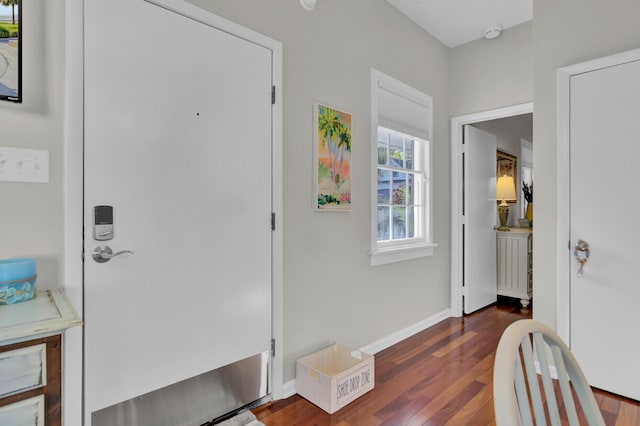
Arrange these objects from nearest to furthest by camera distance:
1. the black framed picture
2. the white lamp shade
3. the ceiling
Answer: the black framed picture → the ceiling → the white lamp shade

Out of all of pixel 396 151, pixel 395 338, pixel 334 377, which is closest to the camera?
pixel 334 377

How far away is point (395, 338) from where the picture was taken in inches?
118

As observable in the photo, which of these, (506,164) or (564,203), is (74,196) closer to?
(564,203)

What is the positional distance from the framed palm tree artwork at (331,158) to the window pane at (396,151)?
68 centimetres

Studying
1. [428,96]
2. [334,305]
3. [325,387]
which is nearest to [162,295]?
[325,387]

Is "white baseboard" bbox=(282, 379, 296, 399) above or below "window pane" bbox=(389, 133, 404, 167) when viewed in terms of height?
below

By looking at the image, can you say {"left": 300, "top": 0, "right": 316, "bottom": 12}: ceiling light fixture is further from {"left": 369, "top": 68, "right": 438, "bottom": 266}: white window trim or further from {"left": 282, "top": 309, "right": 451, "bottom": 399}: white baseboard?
{"left": 282, "top": 309, "right": 451, "bottom": 399}: white baseboard

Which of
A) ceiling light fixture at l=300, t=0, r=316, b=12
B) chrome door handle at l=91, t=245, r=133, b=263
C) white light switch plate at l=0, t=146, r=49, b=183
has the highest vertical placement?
ceiling light fixture at l=300, t=0, r=316, b=12

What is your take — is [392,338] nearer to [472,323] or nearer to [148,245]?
[472,323]

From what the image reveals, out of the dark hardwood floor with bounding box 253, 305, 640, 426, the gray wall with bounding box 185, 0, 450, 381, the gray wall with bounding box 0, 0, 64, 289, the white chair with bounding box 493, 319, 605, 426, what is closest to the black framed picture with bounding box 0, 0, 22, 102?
the gray wall with bounding box 0, 0, 64, 289

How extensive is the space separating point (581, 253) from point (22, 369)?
9.06 ft

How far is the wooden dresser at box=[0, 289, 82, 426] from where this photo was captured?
0.93 metres

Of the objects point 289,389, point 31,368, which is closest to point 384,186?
point 289,389

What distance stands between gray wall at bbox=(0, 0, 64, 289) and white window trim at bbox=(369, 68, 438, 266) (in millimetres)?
1943
